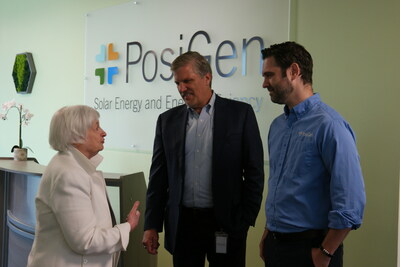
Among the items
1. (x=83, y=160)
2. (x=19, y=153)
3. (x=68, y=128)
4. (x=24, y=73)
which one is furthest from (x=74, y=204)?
(x=24, y=73)

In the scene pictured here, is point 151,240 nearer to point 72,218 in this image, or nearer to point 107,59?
point 72,218

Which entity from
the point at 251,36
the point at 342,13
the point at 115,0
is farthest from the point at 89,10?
the point at 342,13

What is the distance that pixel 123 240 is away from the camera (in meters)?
1.61

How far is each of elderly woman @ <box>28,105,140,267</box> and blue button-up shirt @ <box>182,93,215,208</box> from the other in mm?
365

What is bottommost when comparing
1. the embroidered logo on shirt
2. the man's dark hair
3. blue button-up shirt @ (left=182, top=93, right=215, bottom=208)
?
blue button-up shirt @ (left=182, top=93, right=215, bottom=208)

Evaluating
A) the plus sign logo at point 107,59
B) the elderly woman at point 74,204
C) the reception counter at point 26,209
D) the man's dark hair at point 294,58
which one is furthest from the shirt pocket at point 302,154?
the plus sign logo at point 107,59

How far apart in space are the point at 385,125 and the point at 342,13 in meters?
0.67

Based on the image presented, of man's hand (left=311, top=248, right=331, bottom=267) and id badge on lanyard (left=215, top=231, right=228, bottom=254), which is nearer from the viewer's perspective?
man's hand (left=311, top=248, right=331, bottom=267)

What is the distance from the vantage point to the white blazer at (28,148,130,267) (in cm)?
145

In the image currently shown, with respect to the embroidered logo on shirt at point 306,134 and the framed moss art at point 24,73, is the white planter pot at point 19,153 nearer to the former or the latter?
the framed moss art at point 24,73

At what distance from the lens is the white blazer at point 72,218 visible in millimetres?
1454

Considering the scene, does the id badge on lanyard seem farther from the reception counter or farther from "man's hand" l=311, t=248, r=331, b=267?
the reception counter

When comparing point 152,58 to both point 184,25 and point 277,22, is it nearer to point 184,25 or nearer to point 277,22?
point 184,25

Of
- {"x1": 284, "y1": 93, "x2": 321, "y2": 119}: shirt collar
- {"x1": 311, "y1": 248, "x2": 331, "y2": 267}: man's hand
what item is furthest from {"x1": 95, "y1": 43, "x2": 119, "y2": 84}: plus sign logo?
{"x1": 311, "y1": 248, "x2": 331, "y2": 267}: man's hand
